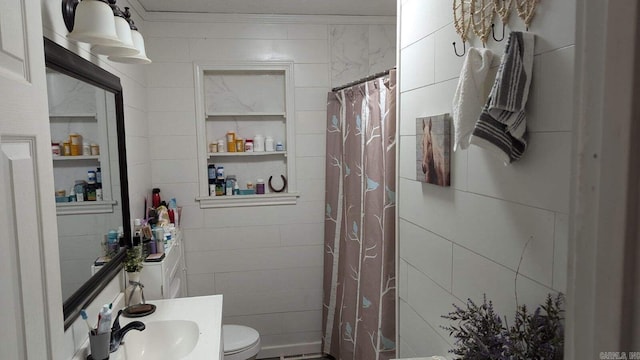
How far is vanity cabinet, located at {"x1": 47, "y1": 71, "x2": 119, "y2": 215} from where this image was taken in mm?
1396

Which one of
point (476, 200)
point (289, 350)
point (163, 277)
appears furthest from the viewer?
point (289, 350)

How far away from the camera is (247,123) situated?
3.13m

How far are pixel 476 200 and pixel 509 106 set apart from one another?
36 centimetres

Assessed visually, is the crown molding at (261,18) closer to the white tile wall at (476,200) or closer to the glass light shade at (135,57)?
the glass light shade at (135,57)

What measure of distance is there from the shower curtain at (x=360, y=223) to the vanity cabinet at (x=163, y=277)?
3.56 feet

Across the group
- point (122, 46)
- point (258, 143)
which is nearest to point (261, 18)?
point (258, 143)

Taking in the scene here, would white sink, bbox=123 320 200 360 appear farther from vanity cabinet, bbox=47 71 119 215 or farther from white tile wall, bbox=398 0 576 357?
white tile wall, bbox=398 0 576 357

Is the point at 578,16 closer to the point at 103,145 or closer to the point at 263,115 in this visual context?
the point at 103,145

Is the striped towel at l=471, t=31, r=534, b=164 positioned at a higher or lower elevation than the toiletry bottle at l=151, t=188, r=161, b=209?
higher

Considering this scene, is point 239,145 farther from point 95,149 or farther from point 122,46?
point 122,46

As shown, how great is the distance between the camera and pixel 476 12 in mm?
1205

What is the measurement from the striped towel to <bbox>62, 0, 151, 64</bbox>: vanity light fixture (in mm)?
1243

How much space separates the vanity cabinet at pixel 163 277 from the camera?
2107 millimetres

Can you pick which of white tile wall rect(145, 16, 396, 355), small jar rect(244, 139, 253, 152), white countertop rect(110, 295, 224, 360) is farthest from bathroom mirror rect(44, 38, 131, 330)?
small jar rect(244, 139, 253, 152)
